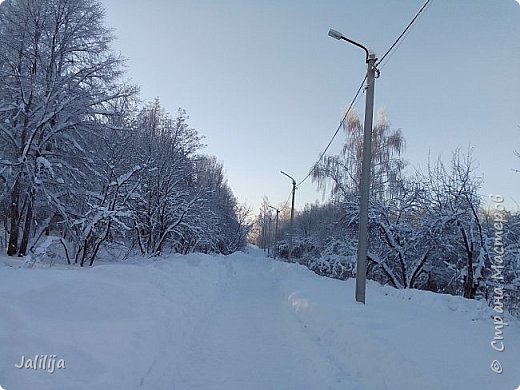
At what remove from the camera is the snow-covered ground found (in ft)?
14.3

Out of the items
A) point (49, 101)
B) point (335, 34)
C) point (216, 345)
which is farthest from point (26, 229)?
point (335, 34)

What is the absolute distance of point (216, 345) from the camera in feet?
22.6

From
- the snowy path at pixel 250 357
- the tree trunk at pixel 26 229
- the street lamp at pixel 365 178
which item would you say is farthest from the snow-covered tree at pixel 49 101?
the street lamp at pixel 365 178

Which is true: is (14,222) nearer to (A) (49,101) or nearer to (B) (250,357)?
(A) (49,101)

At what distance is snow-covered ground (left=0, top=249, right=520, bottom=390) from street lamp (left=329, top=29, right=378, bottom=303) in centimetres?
85

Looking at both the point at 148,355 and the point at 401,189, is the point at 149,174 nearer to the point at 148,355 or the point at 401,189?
the point at 401,189

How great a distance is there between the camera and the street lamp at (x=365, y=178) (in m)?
9.95

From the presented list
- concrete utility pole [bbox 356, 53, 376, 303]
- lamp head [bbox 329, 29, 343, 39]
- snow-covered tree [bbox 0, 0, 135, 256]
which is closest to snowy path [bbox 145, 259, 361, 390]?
concrete utility pole [bbox 356, 53, 376, 303]

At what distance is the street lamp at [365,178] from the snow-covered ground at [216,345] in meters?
0.85

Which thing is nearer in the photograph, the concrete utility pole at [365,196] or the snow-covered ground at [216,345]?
the snow-covered ground at [216,345]

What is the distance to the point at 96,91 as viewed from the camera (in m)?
16.6

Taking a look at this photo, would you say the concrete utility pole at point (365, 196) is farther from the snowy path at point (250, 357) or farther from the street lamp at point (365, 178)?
the snowy path at point (250, 357)

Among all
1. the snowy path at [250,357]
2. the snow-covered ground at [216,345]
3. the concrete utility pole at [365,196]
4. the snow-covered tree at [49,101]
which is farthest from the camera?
the snow-covered tree at [49,101]

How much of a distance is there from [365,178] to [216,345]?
5.59 m
